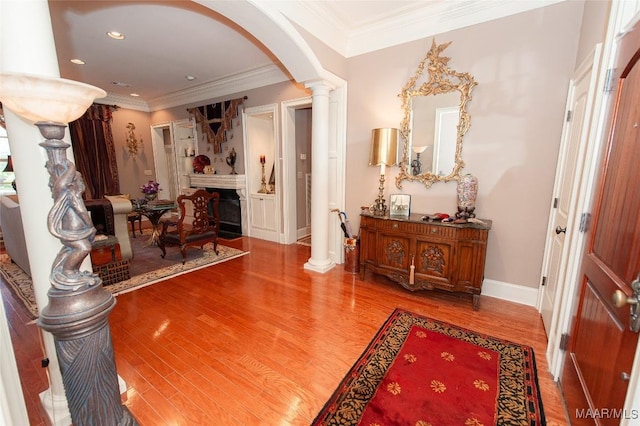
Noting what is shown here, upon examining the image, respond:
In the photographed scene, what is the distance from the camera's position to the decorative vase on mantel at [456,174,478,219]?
266 cm

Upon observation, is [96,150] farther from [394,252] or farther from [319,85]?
[394,252]

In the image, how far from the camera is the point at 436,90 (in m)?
2.94

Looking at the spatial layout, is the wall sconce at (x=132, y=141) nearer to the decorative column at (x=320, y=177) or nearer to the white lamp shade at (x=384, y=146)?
the decorative column at (x=320, y=177)

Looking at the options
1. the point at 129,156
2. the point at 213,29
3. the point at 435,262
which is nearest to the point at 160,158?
the point at 129,156

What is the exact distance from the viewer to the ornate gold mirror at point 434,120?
2848mm

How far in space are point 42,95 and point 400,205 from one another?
2.84m

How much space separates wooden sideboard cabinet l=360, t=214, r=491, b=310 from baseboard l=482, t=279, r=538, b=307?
428 millimetres

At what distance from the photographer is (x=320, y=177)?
350cm

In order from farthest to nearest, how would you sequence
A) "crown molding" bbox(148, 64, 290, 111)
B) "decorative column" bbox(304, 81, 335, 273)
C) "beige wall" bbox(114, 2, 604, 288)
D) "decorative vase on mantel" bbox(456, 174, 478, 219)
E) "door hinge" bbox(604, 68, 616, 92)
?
"crown molding" bbox(148, 64, 290, 111), "decorative column" bbox(304, 81, 335, 273), "decorative vase on mantel" bbox(456, 174, 478, 219), "beige wall" bbox(114, 2, 604, 288), "door hinge" bbox(604, 68, 616, 92)

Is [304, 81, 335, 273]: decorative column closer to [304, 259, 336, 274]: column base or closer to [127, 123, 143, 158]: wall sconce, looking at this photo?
[304, 259, 336, 274]: column base

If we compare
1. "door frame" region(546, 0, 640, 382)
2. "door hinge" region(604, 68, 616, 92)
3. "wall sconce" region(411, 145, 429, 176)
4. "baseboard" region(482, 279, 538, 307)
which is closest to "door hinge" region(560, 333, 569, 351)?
"door frame" region(546, 0, 640, 382)

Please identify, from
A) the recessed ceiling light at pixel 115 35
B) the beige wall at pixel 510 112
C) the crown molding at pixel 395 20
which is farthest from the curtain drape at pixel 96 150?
the beige wall at pixel 510 112

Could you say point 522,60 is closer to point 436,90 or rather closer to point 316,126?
point 436,90

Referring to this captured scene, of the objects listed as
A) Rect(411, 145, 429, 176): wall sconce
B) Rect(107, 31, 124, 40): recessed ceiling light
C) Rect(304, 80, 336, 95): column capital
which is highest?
Rect(107, 31, 124, 40): recessed ceiling light
